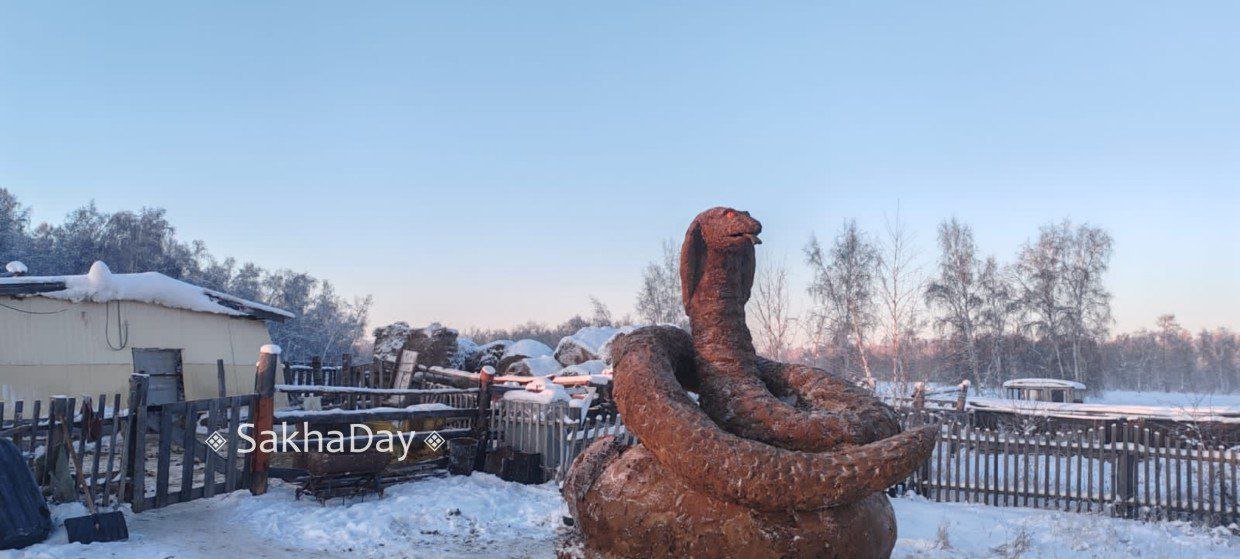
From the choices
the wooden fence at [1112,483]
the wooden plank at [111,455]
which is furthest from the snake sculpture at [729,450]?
the wooden fence at [1112,483]

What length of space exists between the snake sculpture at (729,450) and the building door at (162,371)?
597 inches

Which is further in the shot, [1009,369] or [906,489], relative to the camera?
[1009,369]

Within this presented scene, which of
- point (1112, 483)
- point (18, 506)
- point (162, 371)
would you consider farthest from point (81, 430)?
point (1112, 483)

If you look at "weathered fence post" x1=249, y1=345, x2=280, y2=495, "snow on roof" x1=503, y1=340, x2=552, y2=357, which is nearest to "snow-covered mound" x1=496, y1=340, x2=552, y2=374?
"snow on roof" x1=503, y1=340, x2=552, y2=357

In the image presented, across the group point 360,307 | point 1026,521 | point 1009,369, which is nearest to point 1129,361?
point 1009,369

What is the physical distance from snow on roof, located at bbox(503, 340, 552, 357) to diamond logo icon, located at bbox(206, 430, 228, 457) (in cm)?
1388

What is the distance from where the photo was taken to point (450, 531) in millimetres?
8023

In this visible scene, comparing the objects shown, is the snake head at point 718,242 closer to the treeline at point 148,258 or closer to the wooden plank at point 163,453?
the wooden plank at point 163,453

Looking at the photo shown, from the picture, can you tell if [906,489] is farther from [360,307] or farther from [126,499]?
[360,307]

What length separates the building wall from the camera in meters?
14.8

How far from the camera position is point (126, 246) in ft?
123

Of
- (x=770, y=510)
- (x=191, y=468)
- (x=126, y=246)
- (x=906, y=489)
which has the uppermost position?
(x=126, y=246)

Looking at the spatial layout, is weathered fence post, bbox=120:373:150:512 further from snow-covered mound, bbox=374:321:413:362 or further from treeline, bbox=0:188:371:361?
treeline, bbox=0:188:371:361

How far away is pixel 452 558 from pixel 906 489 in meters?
8.20
